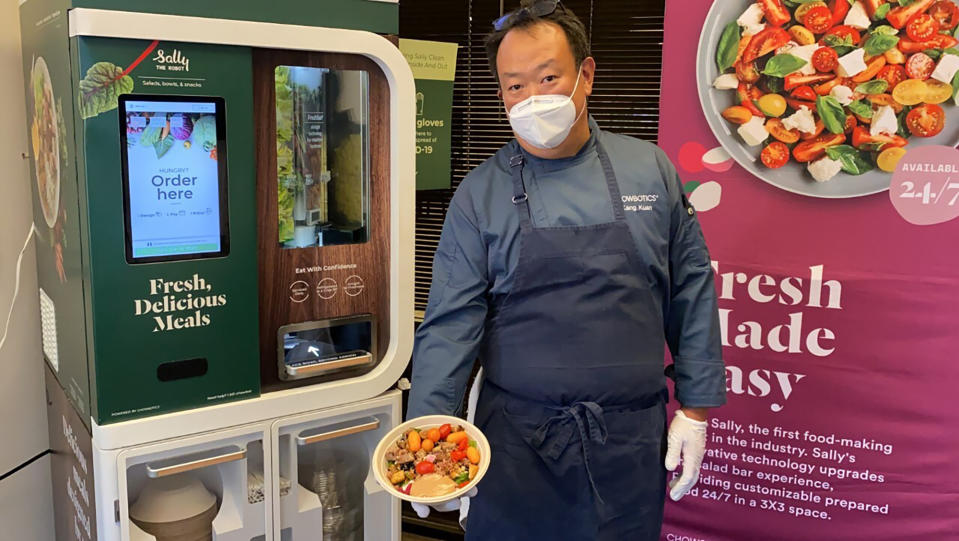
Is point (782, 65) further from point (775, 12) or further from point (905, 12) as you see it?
point (905, 12)

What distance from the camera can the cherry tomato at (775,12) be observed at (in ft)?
6.72

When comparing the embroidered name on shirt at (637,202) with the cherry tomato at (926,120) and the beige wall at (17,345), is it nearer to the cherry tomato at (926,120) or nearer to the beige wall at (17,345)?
the cherry tomato at (926,120)

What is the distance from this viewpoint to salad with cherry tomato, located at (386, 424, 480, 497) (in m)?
1.40

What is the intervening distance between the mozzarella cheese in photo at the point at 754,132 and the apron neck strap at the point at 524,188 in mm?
669

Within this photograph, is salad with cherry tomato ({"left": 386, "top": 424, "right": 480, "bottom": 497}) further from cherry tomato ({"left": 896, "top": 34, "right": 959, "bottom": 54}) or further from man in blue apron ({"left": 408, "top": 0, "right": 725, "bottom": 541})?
cherry tomato ({"left": 896, "top": 34, "right": 959, "bottom": 54})

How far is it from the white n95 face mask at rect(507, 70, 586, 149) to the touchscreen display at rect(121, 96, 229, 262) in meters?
0.62

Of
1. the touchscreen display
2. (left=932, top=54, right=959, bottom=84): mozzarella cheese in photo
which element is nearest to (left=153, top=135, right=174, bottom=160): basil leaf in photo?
the touchscreen display

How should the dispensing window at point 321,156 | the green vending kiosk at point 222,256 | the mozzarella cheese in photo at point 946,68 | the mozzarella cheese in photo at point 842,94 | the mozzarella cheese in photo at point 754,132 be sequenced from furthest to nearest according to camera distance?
the mozzarella cheese in photo at point 754,132, the mozzarella cheese in photo at point 842,94, the mozzarella cheese in photo at point 946,68, the dispensing window at point 321,156, the green vending kiosk at point 222,256

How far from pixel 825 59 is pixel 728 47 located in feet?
0.80

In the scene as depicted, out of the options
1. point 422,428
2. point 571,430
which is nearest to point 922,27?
point 571,430

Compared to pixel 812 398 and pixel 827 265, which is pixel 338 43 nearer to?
pixel 827 265

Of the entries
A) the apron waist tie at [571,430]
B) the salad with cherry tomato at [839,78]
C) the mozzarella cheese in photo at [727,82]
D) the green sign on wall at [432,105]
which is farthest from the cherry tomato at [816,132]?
the green sign on wall at [432,105]

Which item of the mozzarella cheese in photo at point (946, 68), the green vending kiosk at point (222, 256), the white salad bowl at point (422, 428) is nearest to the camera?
the white salad bowl at point (422, 428)

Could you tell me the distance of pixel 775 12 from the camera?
6.74 feet
